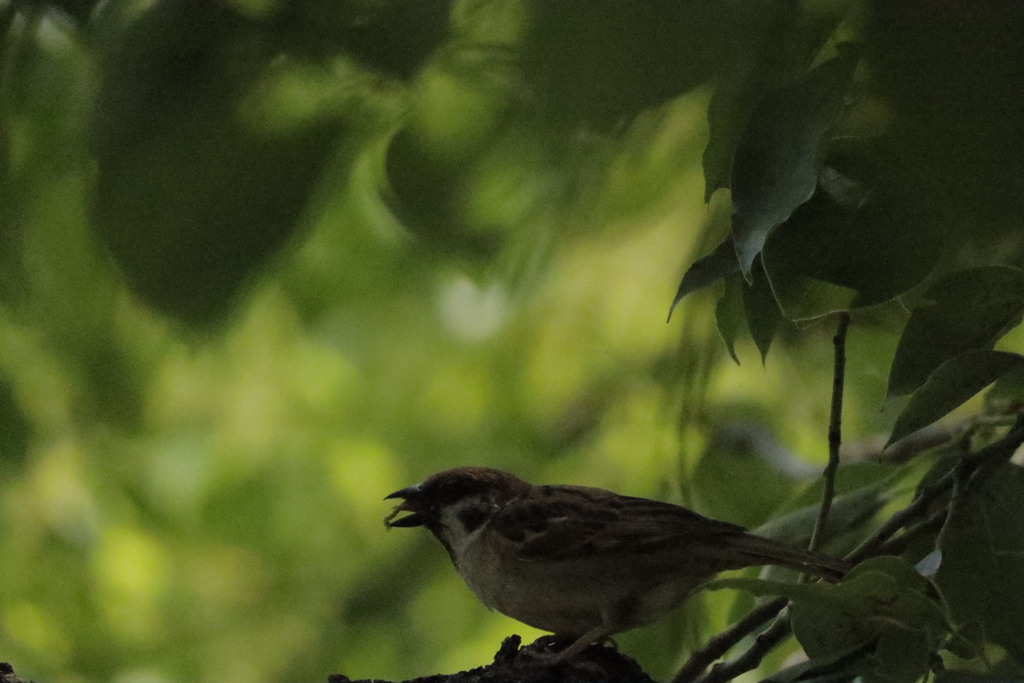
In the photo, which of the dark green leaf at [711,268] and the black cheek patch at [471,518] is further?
the black cheek patch at [471,518]

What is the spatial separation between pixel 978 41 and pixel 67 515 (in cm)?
220

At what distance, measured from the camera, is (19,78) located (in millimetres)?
590

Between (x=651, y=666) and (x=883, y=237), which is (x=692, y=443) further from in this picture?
(x=883, y=237)

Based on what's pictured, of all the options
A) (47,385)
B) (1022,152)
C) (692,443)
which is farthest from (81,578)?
(1022,152)

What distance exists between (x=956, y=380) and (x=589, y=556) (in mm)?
320

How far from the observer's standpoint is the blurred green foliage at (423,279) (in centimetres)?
54

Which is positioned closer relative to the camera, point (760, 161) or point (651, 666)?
point (760, 161)

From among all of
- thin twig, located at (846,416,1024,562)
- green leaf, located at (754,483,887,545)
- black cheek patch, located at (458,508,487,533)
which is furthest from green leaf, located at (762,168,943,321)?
black cheek patch, located at (458,508,487,533)

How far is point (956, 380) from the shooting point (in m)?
0.72

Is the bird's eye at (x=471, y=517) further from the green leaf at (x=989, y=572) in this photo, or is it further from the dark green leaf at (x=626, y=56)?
the dark green leaf at (x=626, y=56)

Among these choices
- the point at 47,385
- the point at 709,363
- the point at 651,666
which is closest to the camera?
the point at 651,666

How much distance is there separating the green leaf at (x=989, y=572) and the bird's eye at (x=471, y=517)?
0.42 m

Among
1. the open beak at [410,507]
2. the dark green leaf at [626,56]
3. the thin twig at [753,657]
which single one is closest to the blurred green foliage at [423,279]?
the dark green leaf at [626,56]

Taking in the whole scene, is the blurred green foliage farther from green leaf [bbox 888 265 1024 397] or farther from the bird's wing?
the bird's wing
